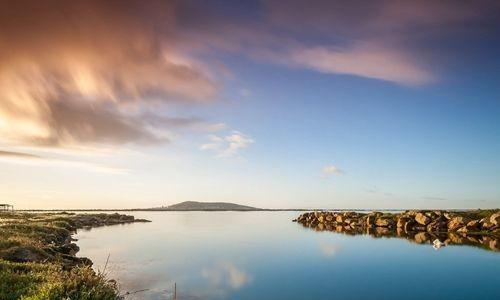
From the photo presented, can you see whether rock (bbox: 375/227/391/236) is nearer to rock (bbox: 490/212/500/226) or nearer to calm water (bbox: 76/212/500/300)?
rock (bbox: 490/212/500/226)

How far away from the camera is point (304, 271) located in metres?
37.8

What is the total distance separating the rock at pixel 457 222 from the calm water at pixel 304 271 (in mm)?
24848

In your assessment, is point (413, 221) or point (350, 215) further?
point (350, 215)

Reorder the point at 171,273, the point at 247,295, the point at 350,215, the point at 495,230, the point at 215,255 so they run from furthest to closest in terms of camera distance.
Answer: the point at 350,215, the point at 495,230, the point at 215,255, the point at 171,273, the point at 247,295

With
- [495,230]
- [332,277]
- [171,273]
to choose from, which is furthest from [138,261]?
[495,230]

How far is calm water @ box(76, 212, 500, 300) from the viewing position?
93.7 feet

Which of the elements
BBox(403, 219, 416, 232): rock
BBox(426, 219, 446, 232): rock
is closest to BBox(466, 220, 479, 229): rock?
BBox(426, 219, 446, 232): rock

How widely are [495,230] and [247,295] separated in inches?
2500

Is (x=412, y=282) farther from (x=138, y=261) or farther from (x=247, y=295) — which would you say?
(x=138, y=261)

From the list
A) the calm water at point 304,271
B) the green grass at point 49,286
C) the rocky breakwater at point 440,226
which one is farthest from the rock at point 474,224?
the green grass at point 49,286

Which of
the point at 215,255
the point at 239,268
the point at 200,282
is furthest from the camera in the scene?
the point at 215,255

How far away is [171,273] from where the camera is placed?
34875 millimetres

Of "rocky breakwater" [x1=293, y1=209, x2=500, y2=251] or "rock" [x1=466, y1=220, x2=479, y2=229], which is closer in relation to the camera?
"rocky breakwater" [x1=293, y1=209, x2=500, y2=251]

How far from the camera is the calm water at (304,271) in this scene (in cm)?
2857
